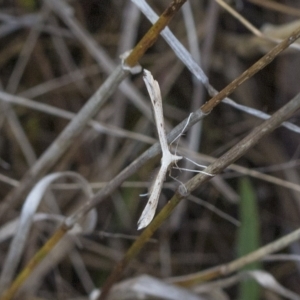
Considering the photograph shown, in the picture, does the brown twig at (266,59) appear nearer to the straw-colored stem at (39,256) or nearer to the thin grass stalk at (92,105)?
the thin grass stalk at (92,105)

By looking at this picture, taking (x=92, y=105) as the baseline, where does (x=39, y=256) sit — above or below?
below

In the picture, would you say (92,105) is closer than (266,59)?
No

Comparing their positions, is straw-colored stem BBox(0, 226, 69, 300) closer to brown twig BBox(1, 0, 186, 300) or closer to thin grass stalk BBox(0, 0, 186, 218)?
brown twig BBox(1, 0, 186, 300)

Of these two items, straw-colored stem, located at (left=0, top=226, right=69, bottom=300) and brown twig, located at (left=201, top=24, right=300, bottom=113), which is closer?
brown twig, located at (left=201, top=24, right=300, bottom=113)

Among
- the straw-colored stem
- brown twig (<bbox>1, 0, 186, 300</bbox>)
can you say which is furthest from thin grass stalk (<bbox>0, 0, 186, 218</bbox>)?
the straw-colored stem

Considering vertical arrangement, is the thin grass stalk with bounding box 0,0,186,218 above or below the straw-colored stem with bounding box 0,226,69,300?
above

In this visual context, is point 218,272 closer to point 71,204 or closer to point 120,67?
point 120,67

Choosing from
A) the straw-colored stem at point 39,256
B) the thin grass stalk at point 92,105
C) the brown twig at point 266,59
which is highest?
the thin grass stalk at point 92,105

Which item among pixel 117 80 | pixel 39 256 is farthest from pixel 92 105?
pixel 39 256

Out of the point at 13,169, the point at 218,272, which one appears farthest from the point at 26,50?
the point at 218,272

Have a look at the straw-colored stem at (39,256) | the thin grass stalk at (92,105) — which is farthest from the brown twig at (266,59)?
the straw-colored stem at (39,256)

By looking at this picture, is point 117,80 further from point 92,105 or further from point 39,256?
point 39,256
